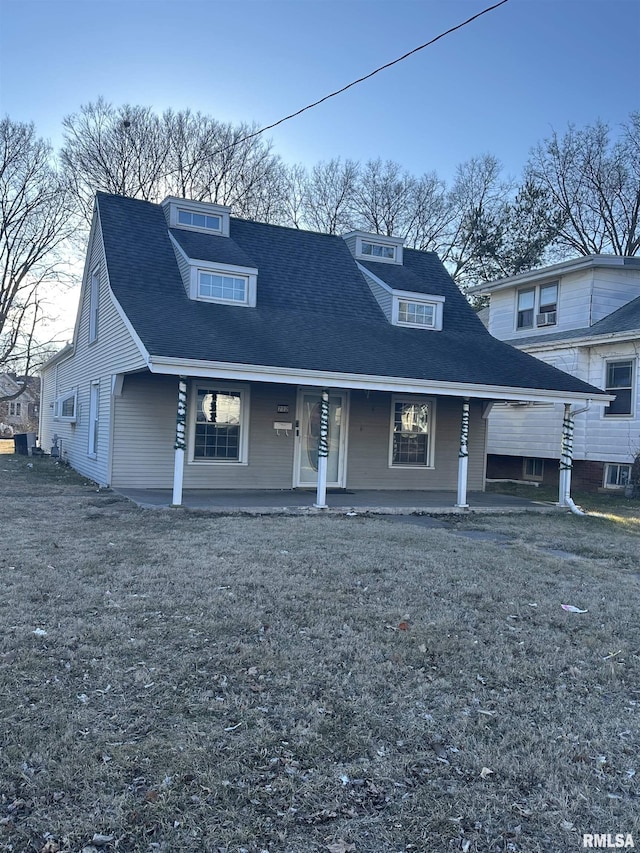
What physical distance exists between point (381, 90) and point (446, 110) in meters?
3.58

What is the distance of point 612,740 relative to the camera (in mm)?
3432

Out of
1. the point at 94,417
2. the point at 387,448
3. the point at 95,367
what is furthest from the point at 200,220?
the point at 387,448

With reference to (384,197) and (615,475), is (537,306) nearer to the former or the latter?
(615,475)

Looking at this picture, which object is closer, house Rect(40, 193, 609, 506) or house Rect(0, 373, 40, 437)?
house Rect(40, 193, 609, 506)

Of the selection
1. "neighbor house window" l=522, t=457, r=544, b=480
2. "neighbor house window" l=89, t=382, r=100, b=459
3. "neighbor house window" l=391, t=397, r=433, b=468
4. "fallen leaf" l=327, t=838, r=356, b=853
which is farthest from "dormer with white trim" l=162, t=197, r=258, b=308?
"fallen leaf" l=327, t=838, r=356, b=853

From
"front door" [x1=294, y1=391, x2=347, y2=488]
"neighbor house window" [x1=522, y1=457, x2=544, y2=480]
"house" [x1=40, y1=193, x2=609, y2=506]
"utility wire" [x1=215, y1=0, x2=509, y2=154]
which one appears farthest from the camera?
"neighbor house window" [x1=522, y1=457, x2=544, y2=480]

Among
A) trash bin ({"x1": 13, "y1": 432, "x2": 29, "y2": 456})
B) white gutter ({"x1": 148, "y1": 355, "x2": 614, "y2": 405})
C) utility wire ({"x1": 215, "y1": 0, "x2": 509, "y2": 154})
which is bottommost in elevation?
trash bin ({"x1": 13, "y1": 432, "x2": 29, "y2": 456})

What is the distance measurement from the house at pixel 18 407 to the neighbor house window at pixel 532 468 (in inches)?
1269

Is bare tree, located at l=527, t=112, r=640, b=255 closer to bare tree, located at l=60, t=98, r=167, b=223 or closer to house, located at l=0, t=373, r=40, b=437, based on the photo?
bare tree, located at l=60, t=98, r=167, b=223

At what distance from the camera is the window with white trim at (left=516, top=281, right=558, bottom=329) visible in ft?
60.6

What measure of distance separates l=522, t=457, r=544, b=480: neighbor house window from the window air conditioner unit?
3874mm

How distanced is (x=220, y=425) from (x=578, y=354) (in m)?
9.42

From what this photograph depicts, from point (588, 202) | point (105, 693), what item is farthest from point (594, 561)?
point (588, 202)

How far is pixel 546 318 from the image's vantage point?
1866cm
